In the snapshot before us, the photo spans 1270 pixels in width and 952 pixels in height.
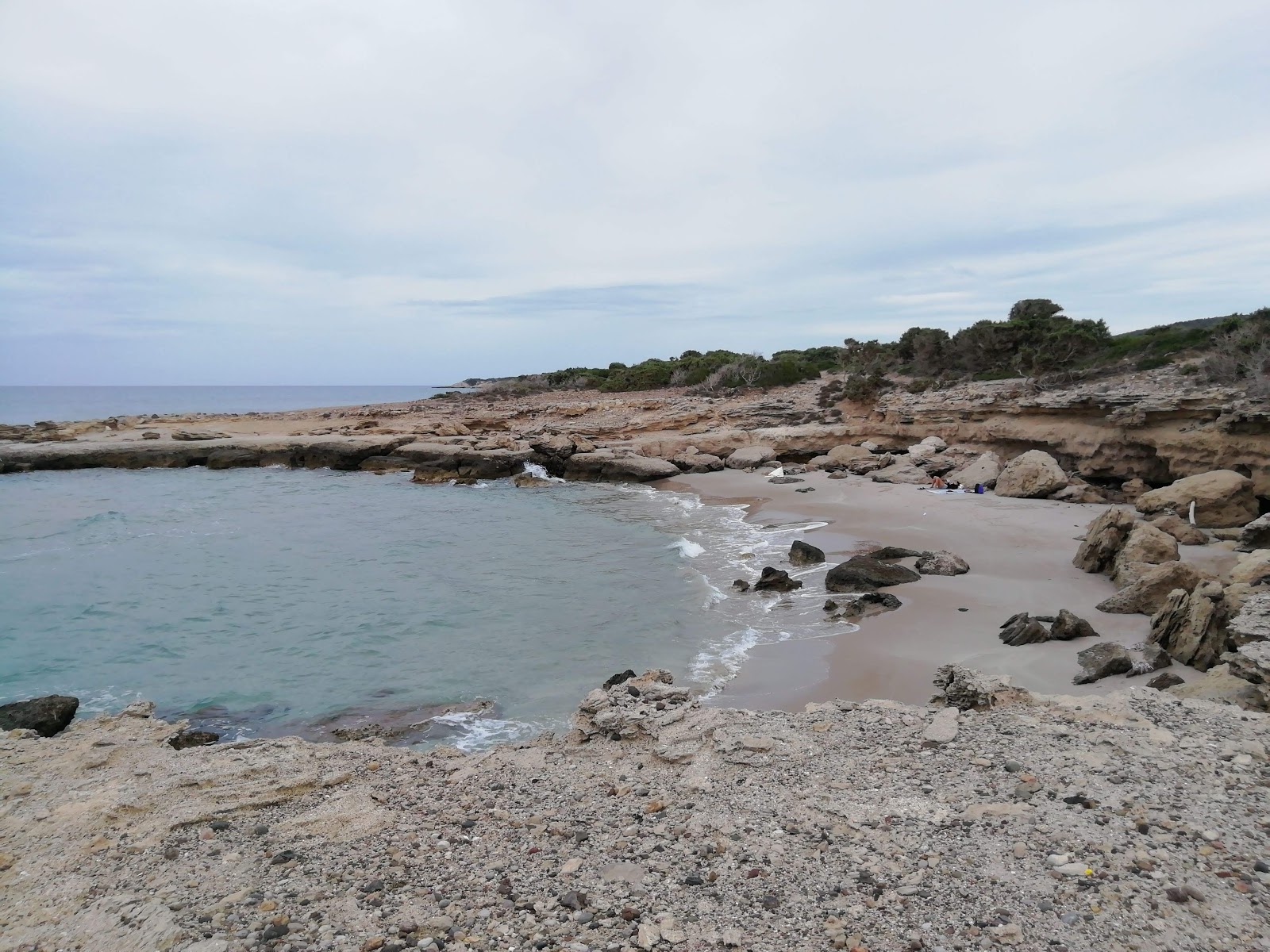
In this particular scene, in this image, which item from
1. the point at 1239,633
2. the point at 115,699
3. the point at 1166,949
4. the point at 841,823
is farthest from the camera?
the point at 115,699

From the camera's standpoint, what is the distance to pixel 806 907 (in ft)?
10.9

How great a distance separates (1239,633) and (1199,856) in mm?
3434

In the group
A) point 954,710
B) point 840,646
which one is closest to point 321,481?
point 840,646

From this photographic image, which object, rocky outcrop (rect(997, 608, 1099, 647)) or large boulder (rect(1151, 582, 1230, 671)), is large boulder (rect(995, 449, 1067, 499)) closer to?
rocky outcrop (rect(997, 608, 1099, 647))

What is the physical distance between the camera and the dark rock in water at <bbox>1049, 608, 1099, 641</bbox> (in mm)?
7961

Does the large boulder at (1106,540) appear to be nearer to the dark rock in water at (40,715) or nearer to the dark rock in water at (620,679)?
the dark rock in water at (620,679)

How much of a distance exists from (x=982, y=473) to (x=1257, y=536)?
8.26 m

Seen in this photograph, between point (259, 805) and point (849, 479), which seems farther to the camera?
point (849, 479)

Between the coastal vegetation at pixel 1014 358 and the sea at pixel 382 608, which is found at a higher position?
the coastal vegetation at pixel 1014 358

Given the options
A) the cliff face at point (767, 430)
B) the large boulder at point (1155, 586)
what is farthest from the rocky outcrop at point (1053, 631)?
the cliff face at point (767, 430)

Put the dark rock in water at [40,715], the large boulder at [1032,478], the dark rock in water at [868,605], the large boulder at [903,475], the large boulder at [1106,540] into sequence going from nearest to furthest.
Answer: the dark rock in water at [40,715]
the dark rock in water at [868,605]
the large boulder at [1106,540]
the large boulder at [1032,478]
the large boulder at [903,475]

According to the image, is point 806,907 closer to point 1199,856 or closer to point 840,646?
point 1199,856

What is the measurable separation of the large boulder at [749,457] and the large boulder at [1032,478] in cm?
909

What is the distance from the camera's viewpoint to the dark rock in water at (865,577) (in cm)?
1088
